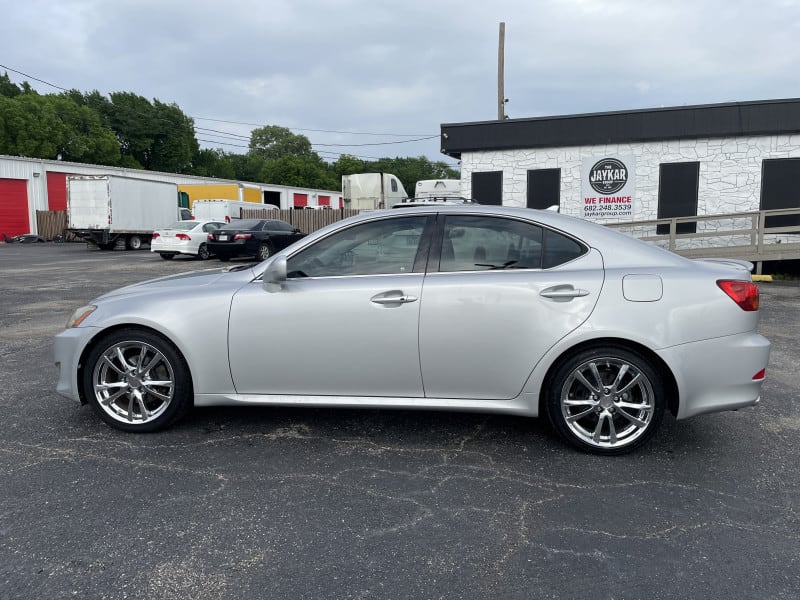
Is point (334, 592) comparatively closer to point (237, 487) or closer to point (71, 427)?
point (237, 487)

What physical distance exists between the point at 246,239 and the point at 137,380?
15.5 metres

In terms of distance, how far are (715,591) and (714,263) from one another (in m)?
2.28

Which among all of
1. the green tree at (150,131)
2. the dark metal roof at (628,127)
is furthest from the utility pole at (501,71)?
the green tree at (150,131)

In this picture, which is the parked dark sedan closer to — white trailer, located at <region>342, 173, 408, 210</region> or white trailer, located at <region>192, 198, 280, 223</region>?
white trailer, located at <region>342, 173, 408, 210</region>

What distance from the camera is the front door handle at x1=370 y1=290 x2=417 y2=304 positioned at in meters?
3.73

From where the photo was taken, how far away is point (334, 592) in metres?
2.43

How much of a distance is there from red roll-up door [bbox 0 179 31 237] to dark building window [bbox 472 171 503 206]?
3115 cm

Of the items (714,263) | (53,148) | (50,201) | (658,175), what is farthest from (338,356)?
(53,148)

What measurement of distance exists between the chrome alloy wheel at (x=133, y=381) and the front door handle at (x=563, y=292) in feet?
8.14

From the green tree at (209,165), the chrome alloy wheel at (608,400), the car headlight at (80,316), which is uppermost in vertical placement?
the green tree at (209,165)

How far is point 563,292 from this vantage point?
3.66m

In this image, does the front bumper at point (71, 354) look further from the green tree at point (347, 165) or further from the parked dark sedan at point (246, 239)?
the green tree at point (347, 165)

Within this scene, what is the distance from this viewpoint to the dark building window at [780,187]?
46.1 ft

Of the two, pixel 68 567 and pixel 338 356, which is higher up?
pixel 338 356
